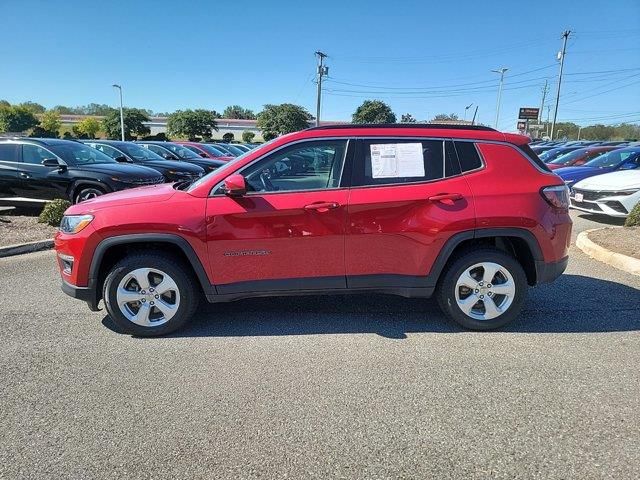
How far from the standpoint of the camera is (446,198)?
375cm

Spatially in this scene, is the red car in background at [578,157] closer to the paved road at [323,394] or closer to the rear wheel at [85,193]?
the paved road at [323,394]

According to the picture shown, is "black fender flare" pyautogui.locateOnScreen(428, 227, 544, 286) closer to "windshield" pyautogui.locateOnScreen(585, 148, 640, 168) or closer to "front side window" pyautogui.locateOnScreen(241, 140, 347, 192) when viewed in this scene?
"front side window" pyautogui.locateOnScreen(241, 140, 347, 192)

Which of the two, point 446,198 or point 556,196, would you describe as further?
point 556,196

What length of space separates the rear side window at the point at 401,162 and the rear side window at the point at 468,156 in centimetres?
6

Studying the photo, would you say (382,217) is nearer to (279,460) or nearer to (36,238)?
(279,460)

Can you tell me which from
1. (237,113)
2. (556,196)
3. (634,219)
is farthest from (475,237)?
(237,113)

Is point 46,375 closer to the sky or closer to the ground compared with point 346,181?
closer to the ground

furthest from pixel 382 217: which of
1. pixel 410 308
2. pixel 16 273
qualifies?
pixel 16 273

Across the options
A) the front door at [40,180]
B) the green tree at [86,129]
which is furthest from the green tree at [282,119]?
the front door at [40,180]

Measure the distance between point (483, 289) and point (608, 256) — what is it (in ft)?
11.0

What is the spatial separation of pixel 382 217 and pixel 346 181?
0.44 meters

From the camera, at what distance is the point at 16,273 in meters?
5.76

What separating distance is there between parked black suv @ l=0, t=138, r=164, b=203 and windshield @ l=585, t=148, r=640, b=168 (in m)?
11.0

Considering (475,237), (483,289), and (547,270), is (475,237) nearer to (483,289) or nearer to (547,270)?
(483,289)
